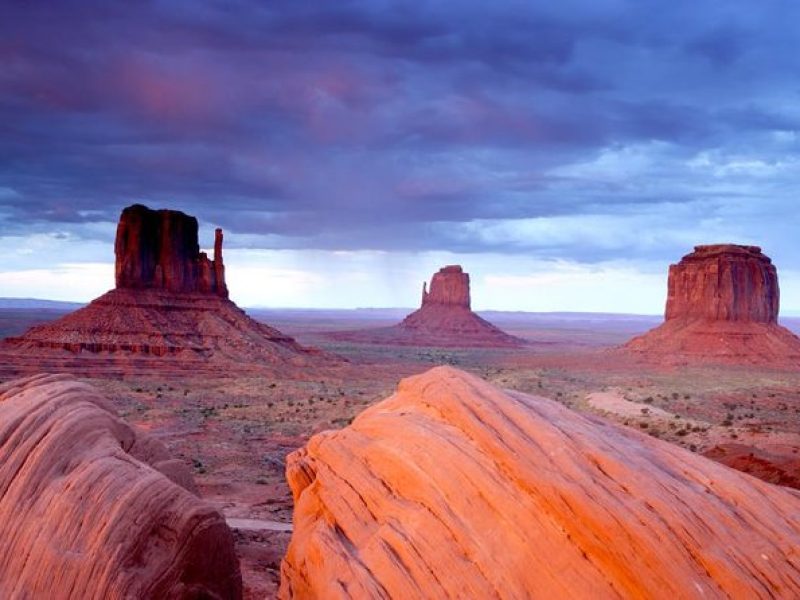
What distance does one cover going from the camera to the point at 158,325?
63.8 meters

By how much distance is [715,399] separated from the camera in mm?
46375

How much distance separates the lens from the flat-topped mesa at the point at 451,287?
134625mm

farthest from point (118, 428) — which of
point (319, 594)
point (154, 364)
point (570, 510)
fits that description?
point (154, 364)

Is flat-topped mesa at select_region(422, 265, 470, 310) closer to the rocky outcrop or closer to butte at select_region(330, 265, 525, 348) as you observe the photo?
butte at select_region(330, 265, 525, 348)

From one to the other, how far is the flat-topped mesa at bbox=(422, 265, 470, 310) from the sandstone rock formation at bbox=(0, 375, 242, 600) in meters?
125

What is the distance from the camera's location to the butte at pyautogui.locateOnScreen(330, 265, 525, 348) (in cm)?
11912

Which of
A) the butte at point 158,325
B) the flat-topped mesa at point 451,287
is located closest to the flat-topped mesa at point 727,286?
the butte at point 158,325

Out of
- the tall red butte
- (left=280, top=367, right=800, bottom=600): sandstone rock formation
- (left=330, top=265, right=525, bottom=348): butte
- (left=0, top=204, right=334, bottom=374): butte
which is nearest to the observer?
Result: (left=280, top=367, right=800, bottom=600): sandstone rock formation

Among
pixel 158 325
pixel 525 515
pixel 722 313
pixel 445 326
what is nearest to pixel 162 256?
pixel 158 325

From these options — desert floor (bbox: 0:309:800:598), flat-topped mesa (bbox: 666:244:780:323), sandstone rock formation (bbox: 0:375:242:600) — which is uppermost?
flat-topped mesa (bbox: 666:244:780:323)

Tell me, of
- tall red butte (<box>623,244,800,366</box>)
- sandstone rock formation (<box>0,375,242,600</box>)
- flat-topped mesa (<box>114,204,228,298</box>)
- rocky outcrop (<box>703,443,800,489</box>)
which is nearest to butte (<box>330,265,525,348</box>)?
tall red butte (<box>623,244,800,366</box>)

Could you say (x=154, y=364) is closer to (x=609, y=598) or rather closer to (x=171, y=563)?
(x=171, y=563)

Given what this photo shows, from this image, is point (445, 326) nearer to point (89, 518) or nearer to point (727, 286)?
point (727, 286)

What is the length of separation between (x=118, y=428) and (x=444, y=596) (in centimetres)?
560
